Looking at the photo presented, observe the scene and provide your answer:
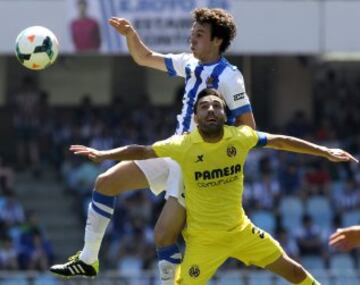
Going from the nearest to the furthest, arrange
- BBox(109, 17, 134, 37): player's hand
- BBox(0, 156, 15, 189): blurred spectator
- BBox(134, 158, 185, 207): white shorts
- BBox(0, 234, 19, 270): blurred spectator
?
→ BBox(134, 158, 185, 207): white shorts, BBox(109, 17, 134, 37): player's hand, BBox(0, 234, 19, 270): blurred spectator, BBox(0, 156, 15, 189): blurred spectator

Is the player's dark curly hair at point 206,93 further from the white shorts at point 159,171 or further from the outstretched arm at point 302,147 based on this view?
the white shorts at point 159,171

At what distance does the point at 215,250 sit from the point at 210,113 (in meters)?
1.14

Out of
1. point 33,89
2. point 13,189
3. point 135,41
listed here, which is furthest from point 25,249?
point 135,41

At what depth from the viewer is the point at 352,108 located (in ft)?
88.3

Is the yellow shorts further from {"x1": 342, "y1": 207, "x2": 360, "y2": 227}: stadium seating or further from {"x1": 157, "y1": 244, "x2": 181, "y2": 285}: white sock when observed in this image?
{"x1": 342, "y1": 207, "x2": 360, "y2": 227}: stadium seating

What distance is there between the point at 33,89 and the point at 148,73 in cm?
250

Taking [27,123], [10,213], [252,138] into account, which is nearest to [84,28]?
[27,123]

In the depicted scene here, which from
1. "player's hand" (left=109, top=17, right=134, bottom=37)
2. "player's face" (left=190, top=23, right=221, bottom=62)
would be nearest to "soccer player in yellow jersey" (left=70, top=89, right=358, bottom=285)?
"player's face" (left=190, top=23, right=221, bottom=62)

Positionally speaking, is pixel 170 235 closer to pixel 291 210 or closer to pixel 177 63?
pixel 177 63

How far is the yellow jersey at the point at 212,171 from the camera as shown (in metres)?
10.8

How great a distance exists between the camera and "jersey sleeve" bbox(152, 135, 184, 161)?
10.7 m

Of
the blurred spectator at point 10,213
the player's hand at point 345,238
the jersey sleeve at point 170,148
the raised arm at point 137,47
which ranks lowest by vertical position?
the blurred spectator at point 10,213

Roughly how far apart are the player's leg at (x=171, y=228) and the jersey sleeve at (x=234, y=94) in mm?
698

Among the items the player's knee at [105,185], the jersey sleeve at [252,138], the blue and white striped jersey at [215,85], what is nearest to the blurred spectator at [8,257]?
the player's knee at [105,185]
